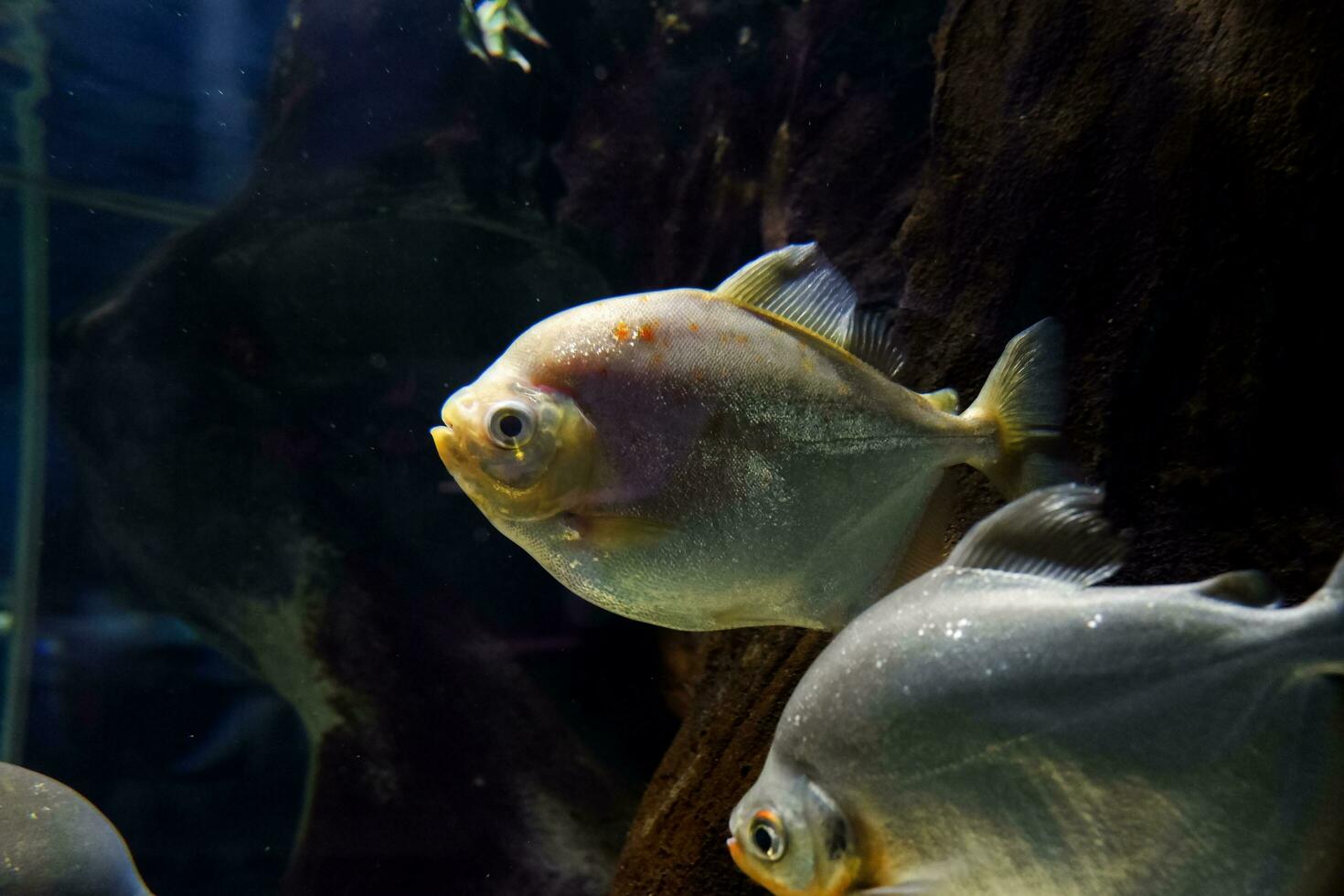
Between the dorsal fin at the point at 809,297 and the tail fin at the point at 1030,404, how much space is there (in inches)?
9.5

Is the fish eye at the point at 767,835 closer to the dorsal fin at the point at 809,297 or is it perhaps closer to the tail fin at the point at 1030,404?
the tail fin at the point at 1030,404

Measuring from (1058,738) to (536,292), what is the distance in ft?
14.2

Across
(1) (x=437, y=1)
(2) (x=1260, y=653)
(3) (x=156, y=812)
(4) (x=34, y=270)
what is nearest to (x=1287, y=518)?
(2) (x=1260, y=653)

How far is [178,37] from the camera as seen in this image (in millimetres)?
5996

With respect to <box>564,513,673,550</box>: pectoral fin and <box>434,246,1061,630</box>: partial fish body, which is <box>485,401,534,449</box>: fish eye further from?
<box>564,513,673,550</box>: pectoral fin

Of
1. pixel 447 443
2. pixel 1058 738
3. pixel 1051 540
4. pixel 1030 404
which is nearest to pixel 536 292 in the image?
pixel 447 443

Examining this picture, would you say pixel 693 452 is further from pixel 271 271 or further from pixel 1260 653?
pixel 271 271

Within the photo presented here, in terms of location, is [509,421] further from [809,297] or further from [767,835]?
[767,835]

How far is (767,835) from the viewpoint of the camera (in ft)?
3.90

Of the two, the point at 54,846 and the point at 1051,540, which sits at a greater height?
the point at 1051,540

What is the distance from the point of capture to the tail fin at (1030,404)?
147 cm

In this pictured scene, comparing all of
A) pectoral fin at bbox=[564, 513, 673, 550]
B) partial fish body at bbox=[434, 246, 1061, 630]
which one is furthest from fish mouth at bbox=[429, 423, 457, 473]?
pectoral fin at bbox=[564, 513, 673, 550]

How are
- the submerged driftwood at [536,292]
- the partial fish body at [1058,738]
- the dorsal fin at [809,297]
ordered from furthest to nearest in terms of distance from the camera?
1. the submerged driftwood at [536,292]
2. the dorsal fin at [809,297]
3. the partial fish body at [1058,738]

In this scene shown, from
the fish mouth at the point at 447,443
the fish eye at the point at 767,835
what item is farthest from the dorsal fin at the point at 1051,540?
the fish mouth at the point at 447,443
